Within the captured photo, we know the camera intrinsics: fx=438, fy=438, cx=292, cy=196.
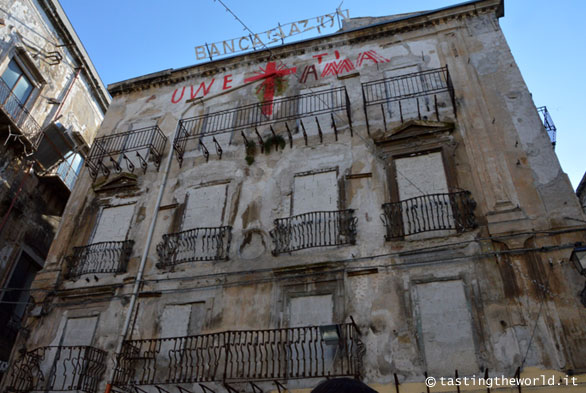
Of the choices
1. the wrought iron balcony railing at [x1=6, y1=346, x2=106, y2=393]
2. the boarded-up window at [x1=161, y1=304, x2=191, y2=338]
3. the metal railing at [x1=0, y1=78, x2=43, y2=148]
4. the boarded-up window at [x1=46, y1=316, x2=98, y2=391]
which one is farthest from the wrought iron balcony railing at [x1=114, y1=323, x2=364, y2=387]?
the metal railing at [x1=0, y1=78, x2=43, y2=148]

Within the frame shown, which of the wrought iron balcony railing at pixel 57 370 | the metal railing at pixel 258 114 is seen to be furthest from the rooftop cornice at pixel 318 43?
the wrought iron balcony railing at pixel 57 370

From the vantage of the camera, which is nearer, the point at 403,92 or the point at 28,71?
the point at 403,92

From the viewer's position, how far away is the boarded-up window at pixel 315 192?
37.5ft

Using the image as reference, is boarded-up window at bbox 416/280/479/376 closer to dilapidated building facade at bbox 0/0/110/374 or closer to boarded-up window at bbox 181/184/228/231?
boarded-up window at bbox 181/184/228/231

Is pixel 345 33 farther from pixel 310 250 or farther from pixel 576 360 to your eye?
pixel 576 360

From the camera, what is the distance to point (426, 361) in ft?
27.7

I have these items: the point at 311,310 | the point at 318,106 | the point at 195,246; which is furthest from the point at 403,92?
the point at 195,246

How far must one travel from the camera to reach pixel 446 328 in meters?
8.68

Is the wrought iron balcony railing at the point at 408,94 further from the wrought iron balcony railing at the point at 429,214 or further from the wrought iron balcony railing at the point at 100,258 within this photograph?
the wrought iron balcony railing at the point at 100,258

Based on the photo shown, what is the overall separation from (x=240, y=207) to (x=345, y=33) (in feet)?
24.6

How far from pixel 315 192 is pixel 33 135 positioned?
11.4 meters

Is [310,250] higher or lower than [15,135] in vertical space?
lower

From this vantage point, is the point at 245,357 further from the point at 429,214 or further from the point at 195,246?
the point at 429,214

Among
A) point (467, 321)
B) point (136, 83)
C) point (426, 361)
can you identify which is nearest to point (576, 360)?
Answer: point (467, 321)
